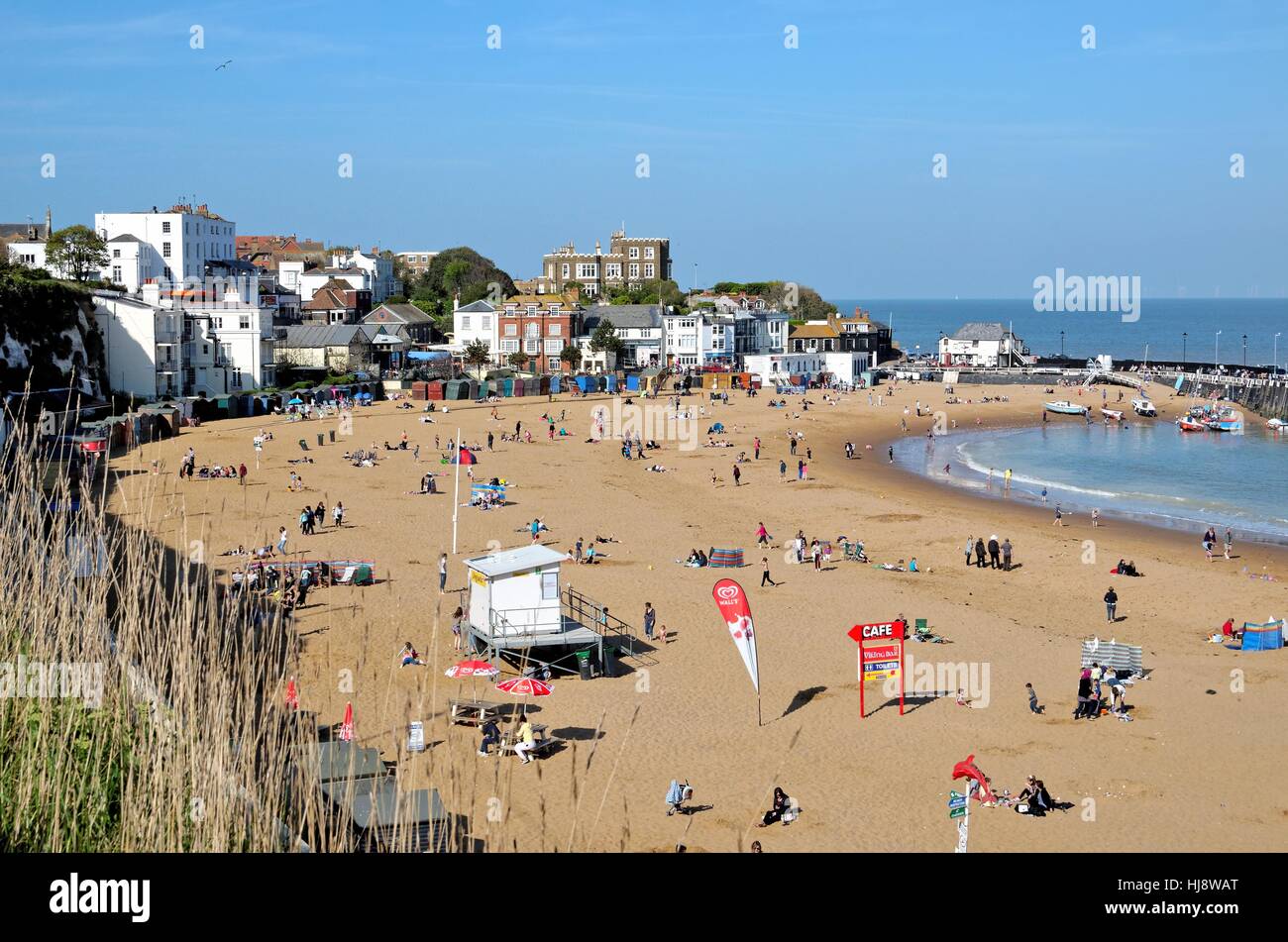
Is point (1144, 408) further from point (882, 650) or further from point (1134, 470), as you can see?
point (882, 650)

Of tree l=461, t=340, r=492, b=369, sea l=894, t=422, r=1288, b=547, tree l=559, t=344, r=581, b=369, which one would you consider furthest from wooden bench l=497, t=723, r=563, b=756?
tree l=559, t=344, r=581, b=369

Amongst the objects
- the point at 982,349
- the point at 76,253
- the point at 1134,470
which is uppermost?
the point at 76,253

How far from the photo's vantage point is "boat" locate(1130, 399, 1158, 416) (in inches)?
2987

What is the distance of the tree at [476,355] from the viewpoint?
275ft

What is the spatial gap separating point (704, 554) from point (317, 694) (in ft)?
45.3

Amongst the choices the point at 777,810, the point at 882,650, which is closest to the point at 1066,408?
the point at 882,650

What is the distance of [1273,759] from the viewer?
17297mm

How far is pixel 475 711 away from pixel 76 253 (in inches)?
2653

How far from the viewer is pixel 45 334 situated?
176ft

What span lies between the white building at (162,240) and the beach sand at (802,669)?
4331cm

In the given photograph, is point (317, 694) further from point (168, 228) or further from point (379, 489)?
point (168, 228)

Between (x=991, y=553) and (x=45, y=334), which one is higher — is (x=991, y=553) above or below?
below

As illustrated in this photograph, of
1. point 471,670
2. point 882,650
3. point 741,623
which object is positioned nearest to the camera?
point 741,623
